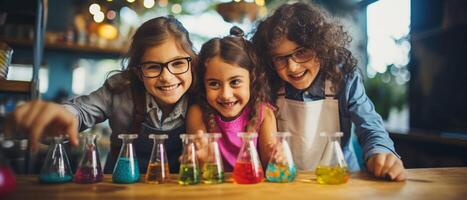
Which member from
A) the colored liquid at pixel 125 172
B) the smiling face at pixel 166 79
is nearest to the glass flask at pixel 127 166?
the colored liquid at pixel 125 172

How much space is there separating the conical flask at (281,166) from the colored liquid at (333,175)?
0.28 ft

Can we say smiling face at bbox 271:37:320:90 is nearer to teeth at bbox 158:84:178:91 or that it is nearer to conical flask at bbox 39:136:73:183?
teeth at bbox 158:84:178:91

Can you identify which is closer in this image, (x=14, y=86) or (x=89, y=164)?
(x=89, y=164)

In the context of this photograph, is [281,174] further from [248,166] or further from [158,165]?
[158,165]

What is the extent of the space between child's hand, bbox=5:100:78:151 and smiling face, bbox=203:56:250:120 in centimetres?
46

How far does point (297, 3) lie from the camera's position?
1.48 meters

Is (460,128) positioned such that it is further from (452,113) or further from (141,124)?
(141,124)

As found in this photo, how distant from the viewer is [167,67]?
1298 mm

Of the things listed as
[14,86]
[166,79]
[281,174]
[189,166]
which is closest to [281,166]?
[281,174]

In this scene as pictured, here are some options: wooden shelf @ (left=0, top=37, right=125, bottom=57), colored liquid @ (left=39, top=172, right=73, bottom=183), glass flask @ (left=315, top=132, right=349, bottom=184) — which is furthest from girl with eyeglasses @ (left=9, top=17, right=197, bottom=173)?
wooden shelf @ (left=0, top=37, right=125, bottom=57)

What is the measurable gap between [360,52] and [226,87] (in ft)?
2.04

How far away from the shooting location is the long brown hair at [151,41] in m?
1.31

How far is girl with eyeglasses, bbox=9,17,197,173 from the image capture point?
1302 millimetres

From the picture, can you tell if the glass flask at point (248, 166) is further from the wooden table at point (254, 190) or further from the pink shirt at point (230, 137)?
the pink shirt at point (230, 137)
